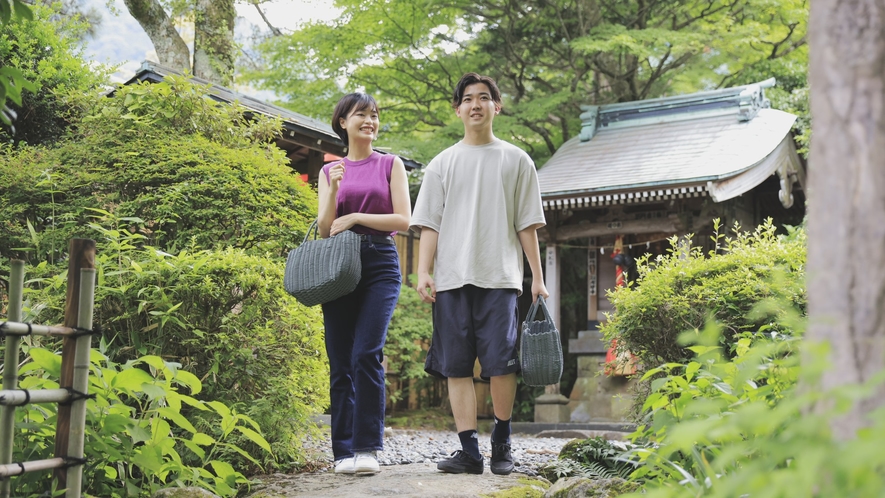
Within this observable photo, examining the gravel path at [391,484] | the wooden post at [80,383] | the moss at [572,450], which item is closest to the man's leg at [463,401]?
the gravel path at [391,484]

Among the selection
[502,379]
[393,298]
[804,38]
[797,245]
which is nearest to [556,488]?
[502,379]

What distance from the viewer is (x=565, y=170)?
1423cm

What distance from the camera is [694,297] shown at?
512 centimetres

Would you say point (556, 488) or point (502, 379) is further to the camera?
point (502, 379)

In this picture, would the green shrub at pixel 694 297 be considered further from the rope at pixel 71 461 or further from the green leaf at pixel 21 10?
the green leaf at pixel 21 10

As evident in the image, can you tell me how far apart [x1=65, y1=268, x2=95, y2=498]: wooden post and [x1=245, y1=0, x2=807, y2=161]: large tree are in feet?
38.3

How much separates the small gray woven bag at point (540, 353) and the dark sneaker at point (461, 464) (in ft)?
1.59

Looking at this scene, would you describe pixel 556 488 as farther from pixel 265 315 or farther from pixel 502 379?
pixel 265 315

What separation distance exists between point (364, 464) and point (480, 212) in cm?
133

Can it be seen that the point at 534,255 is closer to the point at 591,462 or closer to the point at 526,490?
the point at 526,490

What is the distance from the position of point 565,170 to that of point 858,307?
1287 cm

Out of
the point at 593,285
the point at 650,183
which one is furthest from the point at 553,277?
the point at 650,183

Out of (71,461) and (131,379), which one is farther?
(131,379)

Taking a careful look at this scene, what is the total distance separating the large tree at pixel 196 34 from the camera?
504 inches
